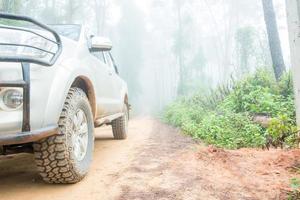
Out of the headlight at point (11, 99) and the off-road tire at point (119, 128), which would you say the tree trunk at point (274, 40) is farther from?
the headlight at point (11, 99)

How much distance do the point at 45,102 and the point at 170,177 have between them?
1.38 meters

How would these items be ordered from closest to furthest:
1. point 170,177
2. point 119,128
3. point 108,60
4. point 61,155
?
point 61,155
point 170,177
point 108,60
point 119,128

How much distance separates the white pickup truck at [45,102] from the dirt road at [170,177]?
0.79ft

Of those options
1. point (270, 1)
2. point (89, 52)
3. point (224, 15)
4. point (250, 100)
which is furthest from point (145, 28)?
point (89, 52)

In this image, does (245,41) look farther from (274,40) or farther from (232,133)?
(232,133)

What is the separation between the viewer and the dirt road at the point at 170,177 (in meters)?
2.96

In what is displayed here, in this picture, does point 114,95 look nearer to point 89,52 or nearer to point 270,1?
point 89,52

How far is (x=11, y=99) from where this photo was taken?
8.95 feet

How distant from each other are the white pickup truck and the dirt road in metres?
0.24

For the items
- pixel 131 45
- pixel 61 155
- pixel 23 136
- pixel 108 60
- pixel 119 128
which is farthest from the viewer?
pixel 131 45

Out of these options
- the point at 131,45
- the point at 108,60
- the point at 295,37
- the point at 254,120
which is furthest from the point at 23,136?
the point at 131,45

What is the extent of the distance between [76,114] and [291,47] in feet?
11.0

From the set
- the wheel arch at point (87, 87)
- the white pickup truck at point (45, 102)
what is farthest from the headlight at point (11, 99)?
the wheel arch at point (87, 87)

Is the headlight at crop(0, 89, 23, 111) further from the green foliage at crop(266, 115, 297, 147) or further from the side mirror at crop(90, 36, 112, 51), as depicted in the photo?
the green foliage at crop(266, 115, 297, 147)
